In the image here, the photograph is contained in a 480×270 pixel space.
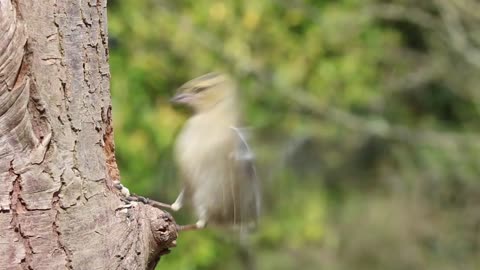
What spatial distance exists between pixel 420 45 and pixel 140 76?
4.61 m

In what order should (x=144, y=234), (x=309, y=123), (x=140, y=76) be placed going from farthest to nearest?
1. (x=309, y=123)
2. (x=140, y=76)
3. (x=144, y=234)

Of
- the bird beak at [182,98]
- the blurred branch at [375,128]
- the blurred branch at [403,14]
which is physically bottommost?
the blurred branch at [375,128]

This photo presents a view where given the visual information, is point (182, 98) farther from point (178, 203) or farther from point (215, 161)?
point (178, 203)

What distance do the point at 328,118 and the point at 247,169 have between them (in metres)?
5.55

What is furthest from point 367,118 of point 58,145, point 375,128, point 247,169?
point 58,145

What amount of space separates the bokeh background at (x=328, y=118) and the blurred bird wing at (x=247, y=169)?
301 centimetres

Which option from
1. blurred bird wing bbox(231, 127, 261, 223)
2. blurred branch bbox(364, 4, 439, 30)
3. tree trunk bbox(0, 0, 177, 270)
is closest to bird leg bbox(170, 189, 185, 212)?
blurred bird wing bbox(231, 127, 261, 223)

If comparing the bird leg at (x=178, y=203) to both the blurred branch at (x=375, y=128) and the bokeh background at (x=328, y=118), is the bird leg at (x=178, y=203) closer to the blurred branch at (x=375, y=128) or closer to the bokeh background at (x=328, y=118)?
the bokeh background at (x=328, y=118)

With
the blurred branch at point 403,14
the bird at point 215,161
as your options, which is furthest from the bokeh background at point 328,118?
the bird at point 215,161

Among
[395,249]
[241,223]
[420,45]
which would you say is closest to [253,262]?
[395,249]

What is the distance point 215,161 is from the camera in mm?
4512

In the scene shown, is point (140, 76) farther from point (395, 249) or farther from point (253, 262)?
point (395, 249)

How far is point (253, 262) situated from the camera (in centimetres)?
1017

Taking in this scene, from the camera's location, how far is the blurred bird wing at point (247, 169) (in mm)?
4547
